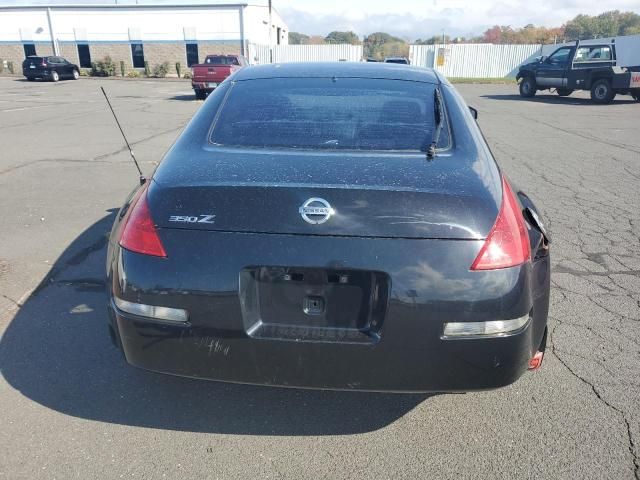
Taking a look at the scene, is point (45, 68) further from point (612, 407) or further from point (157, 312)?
point (612, 407)

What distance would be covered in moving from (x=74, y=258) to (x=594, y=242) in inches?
190

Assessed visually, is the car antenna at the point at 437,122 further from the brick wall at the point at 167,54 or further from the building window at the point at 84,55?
the building window at the point at 84,55

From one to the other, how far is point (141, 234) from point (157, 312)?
0.33 meters

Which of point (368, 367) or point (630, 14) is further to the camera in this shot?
point (630, 14)

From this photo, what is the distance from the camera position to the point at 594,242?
5.00 m

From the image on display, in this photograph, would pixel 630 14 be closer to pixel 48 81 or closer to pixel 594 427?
pixel 48 81

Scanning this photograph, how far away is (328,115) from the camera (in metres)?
2.87

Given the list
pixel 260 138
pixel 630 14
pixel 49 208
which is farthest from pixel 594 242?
pixel 630 14

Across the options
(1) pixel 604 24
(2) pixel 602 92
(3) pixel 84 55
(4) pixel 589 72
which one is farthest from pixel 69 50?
(1) pixel 604 24

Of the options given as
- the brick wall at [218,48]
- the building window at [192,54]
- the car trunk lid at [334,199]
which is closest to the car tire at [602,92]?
the car trunk lid at [334,199]

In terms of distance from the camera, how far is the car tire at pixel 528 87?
22875mm

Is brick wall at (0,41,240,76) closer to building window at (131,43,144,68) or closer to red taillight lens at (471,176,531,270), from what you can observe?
building window at (131,43,144,68)

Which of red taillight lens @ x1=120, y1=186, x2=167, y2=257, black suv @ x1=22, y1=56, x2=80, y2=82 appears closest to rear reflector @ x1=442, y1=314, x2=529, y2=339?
red taillight lens @ x1=120, y1=186, x2=167, y2=257

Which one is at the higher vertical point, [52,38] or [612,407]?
[52,38]
